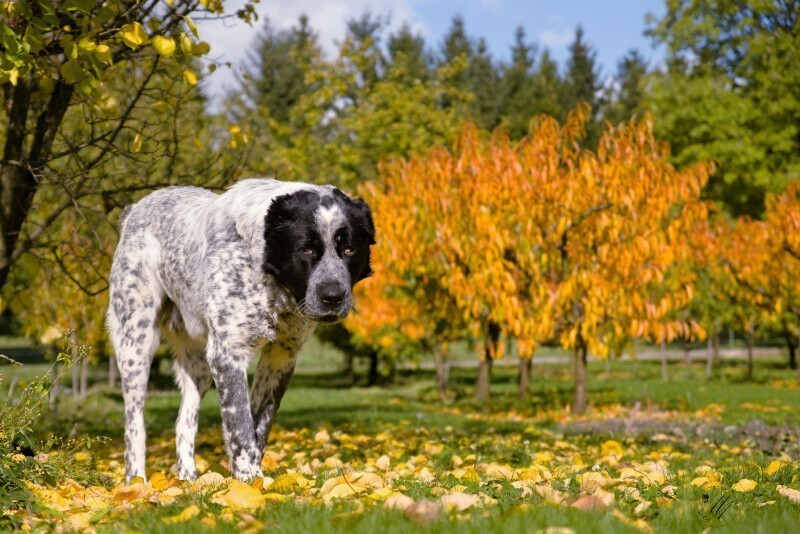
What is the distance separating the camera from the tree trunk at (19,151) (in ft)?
22.3

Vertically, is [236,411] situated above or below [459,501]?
above

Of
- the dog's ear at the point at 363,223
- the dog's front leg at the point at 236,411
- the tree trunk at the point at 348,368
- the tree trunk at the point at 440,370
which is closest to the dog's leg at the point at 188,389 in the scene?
the dog's front leg at the point at 236,411

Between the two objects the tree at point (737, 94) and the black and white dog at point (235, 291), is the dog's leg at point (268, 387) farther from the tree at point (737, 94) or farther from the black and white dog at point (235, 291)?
the tree at point (737, 94)

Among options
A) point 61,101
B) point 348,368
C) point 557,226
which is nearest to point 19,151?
point 61,101

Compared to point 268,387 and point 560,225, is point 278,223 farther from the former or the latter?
point 560,225

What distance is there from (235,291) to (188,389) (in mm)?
1230

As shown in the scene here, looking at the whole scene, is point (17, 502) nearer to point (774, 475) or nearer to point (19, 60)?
point (19, 60)

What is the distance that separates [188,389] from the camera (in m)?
5.45

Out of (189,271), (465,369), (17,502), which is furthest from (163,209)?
(465,369)

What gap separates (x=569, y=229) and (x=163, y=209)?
844cm

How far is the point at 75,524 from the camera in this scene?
326cm

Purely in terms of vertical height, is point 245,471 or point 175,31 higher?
point 175,31

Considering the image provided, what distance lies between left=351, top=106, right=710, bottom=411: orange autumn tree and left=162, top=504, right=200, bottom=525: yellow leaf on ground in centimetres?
844

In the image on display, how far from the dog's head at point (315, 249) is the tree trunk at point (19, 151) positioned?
3.39 meters
